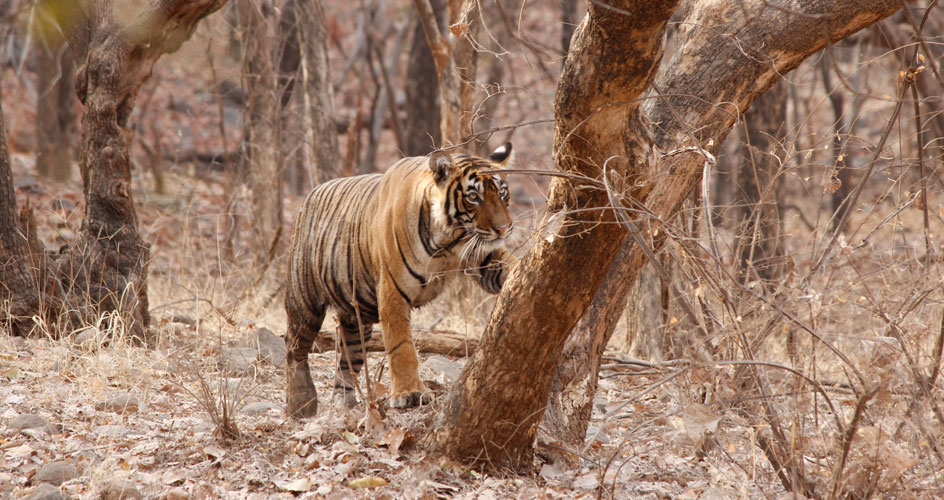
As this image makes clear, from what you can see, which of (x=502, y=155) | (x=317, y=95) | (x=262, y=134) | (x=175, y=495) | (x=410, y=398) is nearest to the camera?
(x=175, y=495)

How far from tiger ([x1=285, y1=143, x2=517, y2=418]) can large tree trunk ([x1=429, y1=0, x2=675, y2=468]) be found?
592 mm

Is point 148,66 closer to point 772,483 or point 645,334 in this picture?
point 645,334

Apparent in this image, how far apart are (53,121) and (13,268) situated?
8.74 meters

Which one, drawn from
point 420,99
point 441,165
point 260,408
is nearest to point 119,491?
point 260,408

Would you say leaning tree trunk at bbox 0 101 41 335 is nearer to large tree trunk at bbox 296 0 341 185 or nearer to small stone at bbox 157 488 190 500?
small stone at bbox 157 488 190 500

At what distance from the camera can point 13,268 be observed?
5496 millimetres

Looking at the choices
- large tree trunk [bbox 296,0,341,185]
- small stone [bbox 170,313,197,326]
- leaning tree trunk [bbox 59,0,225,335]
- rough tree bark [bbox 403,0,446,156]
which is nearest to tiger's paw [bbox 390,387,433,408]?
leaning tree trunk [bbox 59,0,225,335]

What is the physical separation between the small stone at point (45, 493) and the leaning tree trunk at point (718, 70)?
5.52ft

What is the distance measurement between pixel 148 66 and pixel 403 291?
256 cm

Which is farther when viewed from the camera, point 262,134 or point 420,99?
point 420,99

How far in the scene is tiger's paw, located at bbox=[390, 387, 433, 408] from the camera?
412cm

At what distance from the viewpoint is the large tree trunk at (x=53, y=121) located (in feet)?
42.6

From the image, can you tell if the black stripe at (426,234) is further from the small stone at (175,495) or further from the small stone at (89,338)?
the small stone at (89,338)

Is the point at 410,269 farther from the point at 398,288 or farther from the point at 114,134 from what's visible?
the point at 114,134
